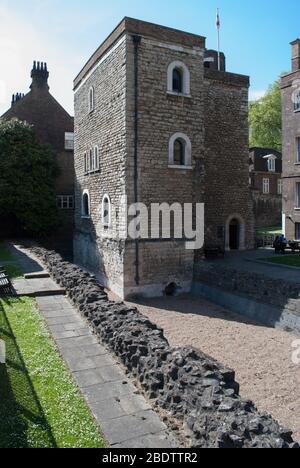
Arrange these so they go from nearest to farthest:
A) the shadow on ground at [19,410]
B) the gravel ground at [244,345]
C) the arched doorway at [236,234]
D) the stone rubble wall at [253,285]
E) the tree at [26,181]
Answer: the shadow on ground at [19,410]
the gravel ground at [244,345]
the stone rubble wall at [253,285]
the arched doorway at [236,234]
the tree at [26,181]

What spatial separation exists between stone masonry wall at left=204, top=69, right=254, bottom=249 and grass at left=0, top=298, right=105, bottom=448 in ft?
51.9

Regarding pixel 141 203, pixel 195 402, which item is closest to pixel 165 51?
pixel 141 203

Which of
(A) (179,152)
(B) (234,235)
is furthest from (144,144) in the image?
(B) (234,235)

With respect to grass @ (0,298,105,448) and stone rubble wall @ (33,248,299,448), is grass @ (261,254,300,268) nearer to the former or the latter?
stone rubble wall @ (33,248,299,448)

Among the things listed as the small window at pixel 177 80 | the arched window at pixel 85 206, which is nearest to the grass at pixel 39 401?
the small window at pixel 177 80

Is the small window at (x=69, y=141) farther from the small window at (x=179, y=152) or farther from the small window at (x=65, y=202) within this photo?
the small window at (x=179, y=152)

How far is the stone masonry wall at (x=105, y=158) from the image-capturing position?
53.1ft

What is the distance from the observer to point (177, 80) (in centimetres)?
1705

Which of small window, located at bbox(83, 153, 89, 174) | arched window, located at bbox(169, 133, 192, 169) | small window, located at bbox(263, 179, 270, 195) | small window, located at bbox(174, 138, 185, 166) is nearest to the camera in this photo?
arched window, located at bbox(169, 133, 192, 169)

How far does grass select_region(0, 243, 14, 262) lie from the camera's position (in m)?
17.2

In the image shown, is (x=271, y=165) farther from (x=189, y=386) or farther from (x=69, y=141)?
(x=189, y=386)

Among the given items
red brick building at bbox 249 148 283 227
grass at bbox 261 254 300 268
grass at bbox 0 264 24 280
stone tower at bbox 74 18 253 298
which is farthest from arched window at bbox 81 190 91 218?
red brick building at bbox 249 148 283 227

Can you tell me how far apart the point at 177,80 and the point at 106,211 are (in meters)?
6.77

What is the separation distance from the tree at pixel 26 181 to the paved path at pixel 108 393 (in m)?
18.0
